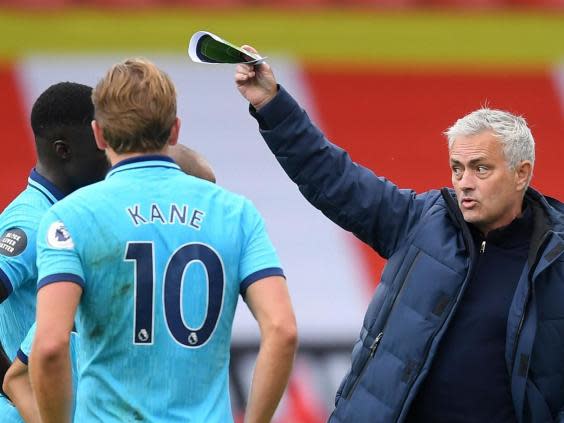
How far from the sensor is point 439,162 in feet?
37.6

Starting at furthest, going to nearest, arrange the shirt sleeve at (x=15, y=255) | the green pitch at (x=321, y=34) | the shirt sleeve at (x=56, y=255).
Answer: the green pitch at (x=321, y=34), the shirt sleeve at (x=15, y=255), the shirt sleeve at (x=56, y=255)

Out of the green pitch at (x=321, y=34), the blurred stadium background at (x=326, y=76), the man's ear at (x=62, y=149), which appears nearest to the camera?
the man's ear at (x=62, y=149)

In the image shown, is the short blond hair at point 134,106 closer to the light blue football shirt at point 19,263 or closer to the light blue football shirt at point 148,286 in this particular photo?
the light blue football shirt at point 148,286

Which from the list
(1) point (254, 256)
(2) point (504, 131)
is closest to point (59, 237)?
(1) point (254, 256)

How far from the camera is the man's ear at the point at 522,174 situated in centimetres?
372

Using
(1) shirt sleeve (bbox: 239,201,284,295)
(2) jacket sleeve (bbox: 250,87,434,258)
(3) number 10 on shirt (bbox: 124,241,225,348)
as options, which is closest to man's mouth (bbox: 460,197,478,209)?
(2) jacket sleeve (bbox: 250,87,434,258)

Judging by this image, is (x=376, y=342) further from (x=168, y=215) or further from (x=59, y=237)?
(x=59, y=237)

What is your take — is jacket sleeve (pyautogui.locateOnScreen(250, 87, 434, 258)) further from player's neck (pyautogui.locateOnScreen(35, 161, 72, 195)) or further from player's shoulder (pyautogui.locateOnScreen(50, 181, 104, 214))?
player's shoulder (pyautogui.locateOnScreen(50, 181, 104, 214))

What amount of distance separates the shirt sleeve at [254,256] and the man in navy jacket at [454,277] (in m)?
0.60

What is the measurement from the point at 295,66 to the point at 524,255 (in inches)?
323

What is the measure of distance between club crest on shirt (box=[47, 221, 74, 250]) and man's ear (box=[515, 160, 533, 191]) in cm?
135

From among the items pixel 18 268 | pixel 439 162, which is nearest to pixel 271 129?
pixel 18 268

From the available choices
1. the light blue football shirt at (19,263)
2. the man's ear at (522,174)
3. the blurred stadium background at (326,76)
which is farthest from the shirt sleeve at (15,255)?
the blurred stadium background at (326,76)

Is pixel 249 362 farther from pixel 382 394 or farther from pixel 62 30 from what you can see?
pixel 382 394
